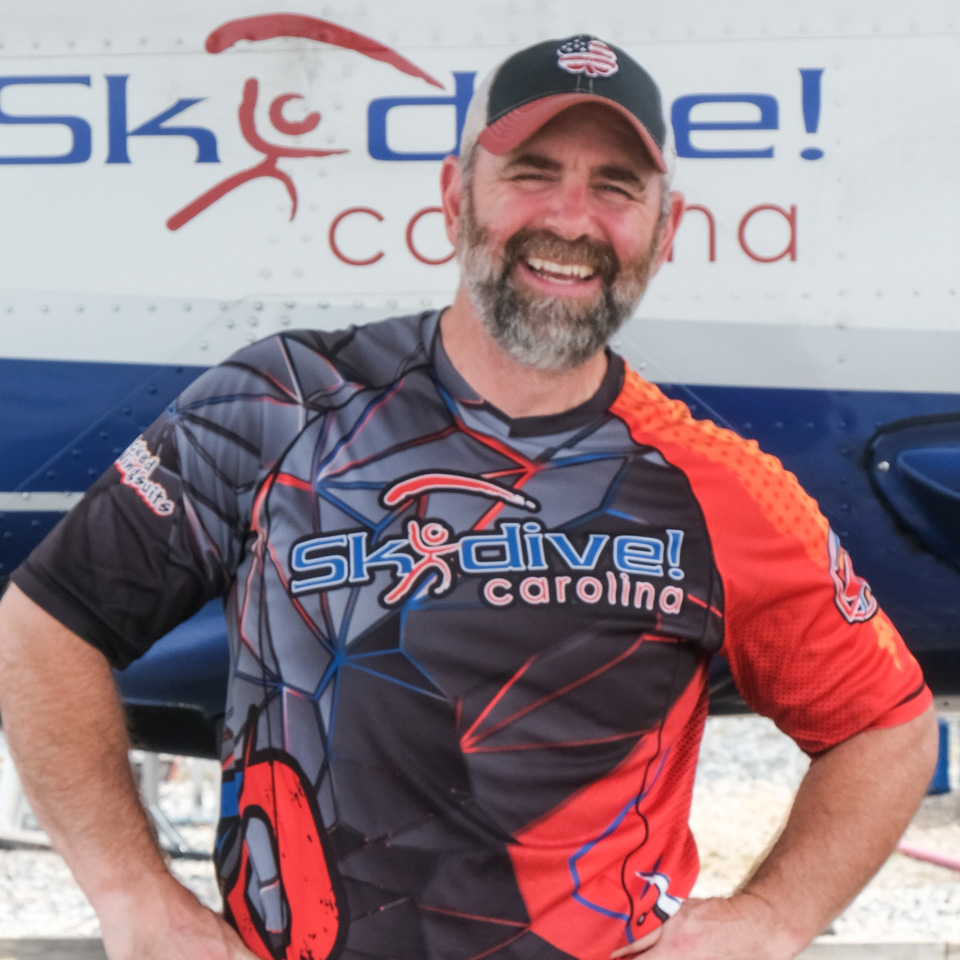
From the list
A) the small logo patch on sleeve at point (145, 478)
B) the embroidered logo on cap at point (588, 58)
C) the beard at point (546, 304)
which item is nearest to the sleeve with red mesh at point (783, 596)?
the beard at point (546, 304)

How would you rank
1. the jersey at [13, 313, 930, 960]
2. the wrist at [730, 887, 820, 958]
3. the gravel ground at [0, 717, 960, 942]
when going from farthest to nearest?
the gravel ground at [0, 717, 960, 942]
the wrist at [730, 887, 820, 958]
the jersey at [13, 313, 930, 960]

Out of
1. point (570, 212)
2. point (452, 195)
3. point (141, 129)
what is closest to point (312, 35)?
point (141, 129)

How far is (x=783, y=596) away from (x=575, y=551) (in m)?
0.35

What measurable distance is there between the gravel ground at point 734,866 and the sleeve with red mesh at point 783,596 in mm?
2477

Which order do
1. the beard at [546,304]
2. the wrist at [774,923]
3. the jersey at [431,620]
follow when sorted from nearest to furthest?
the jersey at [431,620]
the beard at [546,304]
the wrist at [774,923]

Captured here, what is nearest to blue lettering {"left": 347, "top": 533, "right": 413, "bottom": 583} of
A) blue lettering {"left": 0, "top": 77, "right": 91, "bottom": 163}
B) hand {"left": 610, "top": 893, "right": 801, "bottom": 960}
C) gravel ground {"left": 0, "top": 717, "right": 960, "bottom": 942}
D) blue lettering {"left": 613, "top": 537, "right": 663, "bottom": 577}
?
blue lettering {"left": 613, "top": 537, "right": 663, "bottom": 577}

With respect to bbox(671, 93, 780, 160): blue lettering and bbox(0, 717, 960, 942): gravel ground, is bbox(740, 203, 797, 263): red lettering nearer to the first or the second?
bbox(671, 93, 780, 160): blue lettering

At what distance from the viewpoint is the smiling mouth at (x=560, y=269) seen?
159cm

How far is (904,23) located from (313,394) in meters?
2.03

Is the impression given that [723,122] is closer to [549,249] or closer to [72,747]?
[549,249]

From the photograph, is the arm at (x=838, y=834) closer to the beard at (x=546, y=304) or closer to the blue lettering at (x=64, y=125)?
the beard at (x=546, y=304)

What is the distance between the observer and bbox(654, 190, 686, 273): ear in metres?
1.72

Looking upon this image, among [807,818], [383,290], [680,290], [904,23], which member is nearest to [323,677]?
[807,818]

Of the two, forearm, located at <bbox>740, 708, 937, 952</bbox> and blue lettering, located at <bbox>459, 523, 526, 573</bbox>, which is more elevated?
blue lettering, located at <bbox>459, 523, 526, 573</bbox>
